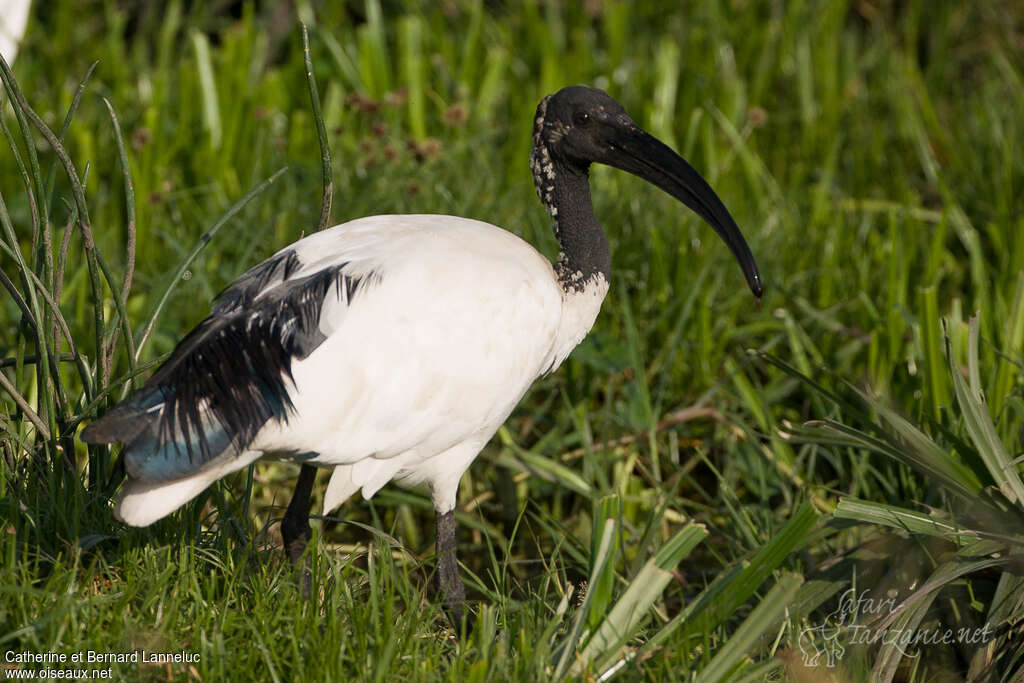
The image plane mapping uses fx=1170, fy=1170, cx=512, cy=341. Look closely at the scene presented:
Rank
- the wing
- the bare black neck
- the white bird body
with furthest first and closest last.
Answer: the bare black neck, the white bird body, the wing

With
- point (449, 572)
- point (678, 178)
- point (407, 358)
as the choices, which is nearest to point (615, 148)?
point (678, 178)

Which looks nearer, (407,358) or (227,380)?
(227,380)

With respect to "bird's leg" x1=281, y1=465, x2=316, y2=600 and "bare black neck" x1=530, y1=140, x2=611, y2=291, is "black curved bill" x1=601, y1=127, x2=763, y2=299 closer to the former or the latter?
"bare black neck" x1=530, y1=140, x2=611, y2=291

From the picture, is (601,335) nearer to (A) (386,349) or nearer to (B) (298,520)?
(B) (298,520)

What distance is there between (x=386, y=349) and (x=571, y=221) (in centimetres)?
67

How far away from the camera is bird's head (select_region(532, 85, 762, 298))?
105 inches

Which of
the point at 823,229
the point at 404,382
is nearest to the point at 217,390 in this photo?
the point at 404,382

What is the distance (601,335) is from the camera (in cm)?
375

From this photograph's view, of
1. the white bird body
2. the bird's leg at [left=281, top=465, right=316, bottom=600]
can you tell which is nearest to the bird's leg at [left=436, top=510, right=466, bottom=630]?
the white bird body

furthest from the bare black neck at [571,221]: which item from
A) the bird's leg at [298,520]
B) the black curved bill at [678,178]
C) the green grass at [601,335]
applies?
the bird's leg at [298,520]

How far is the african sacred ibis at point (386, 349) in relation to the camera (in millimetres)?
2211

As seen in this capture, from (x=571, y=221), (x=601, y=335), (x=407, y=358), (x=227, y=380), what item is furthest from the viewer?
(x=601, y=335)

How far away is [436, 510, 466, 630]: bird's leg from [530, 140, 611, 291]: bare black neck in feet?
2.03

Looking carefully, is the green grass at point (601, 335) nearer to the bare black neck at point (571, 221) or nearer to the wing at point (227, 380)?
the wing at point (227, 380)
